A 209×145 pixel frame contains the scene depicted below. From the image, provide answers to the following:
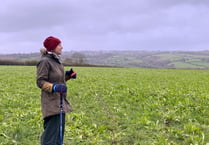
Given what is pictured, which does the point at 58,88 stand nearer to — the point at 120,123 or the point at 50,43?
the point at 50,43

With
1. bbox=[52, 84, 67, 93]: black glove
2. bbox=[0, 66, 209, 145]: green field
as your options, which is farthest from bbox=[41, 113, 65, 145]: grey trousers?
bbox=[0, 66, 209, 145]: green field

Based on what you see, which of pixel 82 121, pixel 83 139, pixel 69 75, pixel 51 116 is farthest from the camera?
pixel 82 121

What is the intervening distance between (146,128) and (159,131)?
0.44 metres

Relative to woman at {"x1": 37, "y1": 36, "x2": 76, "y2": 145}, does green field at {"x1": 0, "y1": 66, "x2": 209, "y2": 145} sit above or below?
below

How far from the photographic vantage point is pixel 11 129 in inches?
282

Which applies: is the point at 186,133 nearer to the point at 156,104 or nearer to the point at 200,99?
the point at 156,104

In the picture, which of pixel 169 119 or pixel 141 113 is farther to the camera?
pixel 141 113

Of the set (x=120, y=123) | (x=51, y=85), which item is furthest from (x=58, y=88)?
(x=120, y=123)

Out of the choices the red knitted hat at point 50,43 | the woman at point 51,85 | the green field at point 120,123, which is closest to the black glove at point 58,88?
the woman at point 51,85

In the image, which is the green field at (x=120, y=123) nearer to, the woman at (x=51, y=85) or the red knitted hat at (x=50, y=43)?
the woman at (x=51, y=85)

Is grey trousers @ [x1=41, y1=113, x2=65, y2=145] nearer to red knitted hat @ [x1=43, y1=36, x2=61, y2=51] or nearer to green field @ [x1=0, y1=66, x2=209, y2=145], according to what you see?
red knitted hat @ [x1=43, y1=36, x2=61, y2=51]

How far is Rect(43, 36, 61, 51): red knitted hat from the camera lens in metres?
4.60

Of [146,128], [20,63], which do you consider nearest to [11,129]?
[146,128]

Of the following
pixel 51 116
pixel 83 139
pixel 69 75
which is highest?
pixel 69 75
